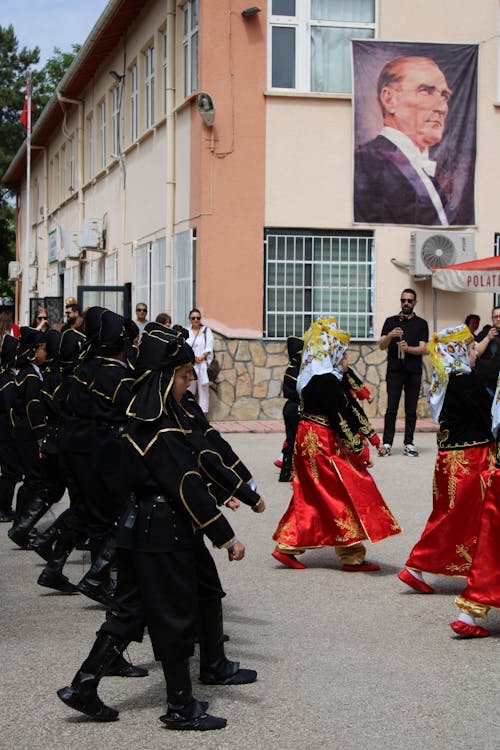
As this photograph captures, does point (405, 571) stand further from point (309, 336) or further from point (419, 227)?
point (419, 227)

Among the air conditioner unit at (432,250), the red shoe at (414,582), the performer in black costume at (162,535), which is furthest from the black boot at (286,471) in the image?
the performer in black costume at (162,535)

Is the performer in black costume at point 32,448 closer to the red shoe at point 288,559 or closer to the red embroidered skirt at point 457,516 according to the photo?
the red shoe at point 288,559

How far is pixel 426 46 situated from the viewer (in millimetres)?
18859

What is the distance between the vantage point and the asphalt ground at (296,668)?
15.3ft

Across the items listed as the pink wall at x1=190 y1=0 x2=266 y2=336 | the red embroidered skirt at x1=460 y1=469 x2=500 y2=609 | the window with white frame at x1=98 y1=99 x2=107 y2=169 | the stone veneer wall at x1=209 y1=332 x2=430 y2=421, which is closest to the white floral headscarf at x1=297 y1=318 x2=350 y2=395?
the red embroidered skirt at x1=460 y1=469 x2=500 y2=609

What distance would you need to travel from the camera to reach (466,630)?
20.2 ft

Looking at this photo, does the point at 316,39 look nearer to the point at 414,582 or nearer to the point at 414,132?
the point at 414,132

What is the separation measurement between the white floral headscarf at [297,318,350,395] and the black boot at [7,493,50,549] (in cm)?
223

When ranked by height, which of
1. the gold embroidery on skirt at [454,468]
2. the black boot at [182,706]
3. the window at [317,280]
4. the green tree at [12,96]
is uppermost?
the green tree at [12,96]

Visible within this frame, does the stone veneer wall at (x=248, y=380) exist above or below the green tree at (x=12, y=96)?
below

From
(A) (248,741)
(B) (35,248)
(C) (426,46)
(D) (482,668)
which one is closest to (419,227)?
(C) (426,46)

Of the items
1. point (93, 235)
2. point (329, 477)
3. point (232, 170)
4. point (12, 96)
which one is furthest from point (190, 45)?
point (12, 96)

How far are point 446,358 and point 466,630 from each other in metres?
1.74

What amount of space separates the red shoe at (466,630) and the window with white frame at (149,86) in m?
18.0
